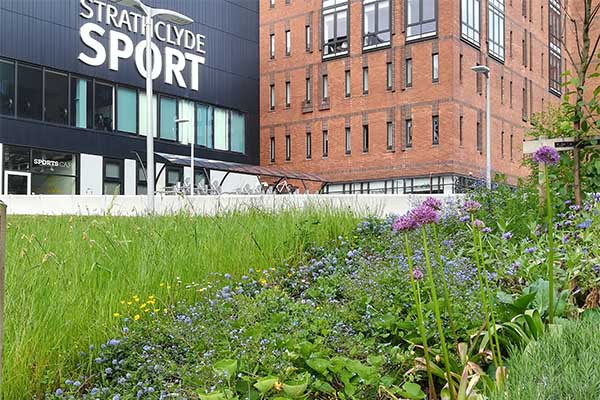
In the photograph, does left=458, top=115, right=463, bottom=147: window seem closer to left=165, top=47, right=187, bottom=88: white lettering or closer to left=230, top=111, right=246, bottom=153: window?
left=230, top=111, right=246, bottom=153: window

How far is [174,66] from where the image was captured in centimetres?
3269

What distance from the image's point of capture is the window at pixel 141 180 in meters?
30.8

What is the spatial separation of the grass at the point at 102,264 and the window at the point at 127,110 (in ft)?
80.0

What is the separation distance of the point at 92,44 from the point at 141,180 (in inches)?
258

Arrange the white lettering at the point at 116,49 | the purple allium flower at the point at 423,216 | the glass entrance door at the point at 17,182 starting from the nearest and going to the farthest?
the purple allium flower at the point at 423,216, the glass entrance door at the point at 17,182, the white lettering at the point at 116,49

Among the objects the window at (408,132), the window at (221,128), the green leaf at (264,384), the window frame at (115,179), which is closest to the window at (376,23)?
the window at (408,132)

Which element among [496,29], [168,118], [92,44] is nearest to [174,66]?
[168,118]

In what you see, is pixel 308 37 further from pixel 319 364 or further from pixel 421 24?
pixel 319 364

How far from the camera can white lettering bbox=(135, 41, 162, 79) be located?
31.1 meters

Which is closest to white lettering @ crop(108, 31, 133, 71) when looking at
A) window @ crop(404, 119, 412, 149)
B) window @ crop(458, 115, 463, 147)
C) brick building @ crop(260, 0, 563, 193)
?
brick building @ crop(260, 0, 563, 193)

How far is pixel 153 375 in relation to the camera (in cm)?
313

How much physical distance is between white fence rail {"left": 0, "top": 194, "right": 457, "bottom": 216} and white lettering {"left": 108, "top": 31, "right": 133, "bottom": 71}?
12261 mm

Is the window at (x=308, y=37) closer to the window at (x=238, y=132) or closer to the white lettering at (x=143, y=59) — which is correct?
the window at (x=238, y=132)

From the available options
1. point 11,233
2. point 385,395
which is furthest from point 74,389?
point 11,233
